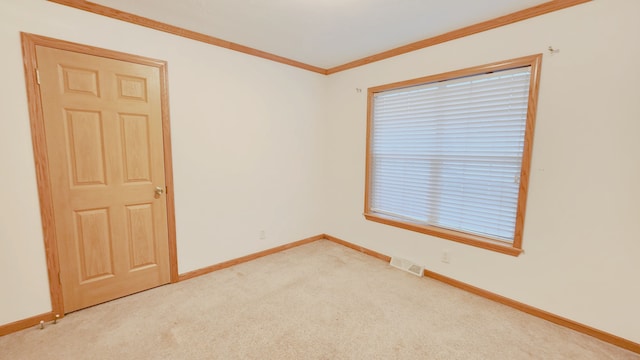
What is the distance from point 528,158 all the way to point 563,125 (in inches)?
12.2

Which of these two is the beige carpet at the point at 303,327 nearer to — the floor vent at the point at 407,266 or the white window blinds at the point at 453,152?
the floor vent at the point at 407,266

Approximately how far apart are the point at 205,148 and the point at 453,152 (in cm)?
249

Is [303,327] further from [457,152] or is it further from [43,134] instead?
[43,134]

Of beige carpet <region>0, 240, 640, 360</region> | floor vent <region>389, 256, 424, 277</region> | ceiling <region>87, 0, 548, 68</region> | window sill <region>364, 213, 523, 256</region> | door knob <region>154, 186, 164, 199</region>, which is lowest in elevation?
beige carpet <region>0, 240, 640, 360</region>

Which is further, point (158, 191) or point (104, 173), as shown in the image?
point (158, 191)

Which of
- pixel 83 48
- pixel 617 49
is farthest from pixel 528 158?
pixel 83 48

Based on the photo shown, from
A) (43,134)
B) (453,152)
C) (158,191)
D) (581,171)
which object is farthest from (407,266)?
(43,134)

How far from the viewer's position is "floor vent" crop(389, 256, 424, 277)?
282 cm

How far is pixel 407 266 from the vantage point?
115 inches

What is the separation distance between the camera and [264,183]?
3246mm

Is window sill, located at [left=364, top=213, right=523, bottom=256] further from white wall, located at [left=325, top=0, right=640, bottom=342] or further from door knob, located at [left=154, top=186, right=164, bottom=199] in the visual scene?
door knob, located at [left=154, top=186, right=164, bottom=199]

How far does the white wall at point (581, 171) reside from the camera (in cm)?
175

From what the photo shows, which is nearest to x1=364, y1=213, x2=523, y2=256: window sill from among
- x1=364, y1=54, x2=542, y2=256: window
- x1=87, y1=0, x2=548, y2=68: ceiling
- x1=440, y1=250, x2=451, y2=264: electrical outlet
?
x1=364, y1=54, x2=542, y2=256: window

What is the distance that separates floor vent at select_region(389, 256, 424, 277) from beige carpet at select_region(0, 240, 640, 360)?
15 cm
